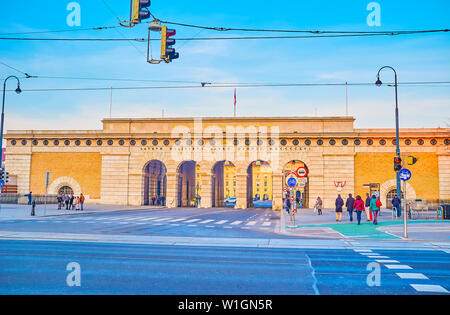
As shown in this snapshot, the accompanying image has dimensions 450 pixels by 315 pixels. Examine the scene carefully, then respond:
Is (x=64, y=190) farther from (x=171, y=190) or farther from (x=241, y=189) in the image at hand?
(x=241, y=189)

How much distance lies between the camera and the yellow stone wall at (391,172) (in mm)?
49688

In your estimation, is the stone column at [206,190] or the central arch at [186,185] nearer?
the stone column at [206,190]

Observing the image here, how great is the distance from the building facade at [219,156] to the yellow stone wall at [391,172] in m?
0.11

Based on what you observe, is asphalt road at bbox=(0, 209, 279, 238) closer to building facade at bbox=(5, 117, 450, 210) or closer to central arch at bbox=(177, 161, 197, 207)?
building facade at bbox=(5, 117, 450, 210)

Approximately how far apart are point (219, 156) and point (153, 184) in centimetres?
1292

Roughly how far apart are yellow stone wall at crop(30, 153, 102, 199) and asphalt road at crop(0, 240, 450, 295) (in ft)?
141

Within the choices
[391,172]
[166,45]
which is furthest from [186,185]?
[166,45]

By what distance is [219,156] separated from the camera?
54594 mm

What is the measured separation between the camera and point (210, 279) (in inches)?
352

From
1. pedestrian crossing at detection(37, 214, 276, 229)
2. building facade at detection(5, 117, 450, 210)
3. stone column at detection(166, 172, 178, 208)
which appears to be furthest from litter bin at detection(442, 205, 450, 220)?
stone column at detection(166, 172, 178, 208)

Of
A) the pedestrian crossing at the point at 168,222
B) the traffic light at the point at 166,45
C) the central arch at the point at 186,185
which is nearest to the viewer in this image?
the traffic light at the point at 166,45

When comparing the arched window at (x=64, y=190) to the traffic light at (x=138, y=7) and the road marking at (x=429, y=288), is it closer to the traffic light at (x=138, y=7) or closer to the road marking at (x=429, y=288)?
the traffic light at (x=138, y=7)

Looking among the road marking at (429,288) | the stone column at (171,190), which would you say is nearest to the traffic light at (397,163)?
the road marking at (429,288)

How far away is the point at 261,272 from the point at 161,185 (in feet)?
188
